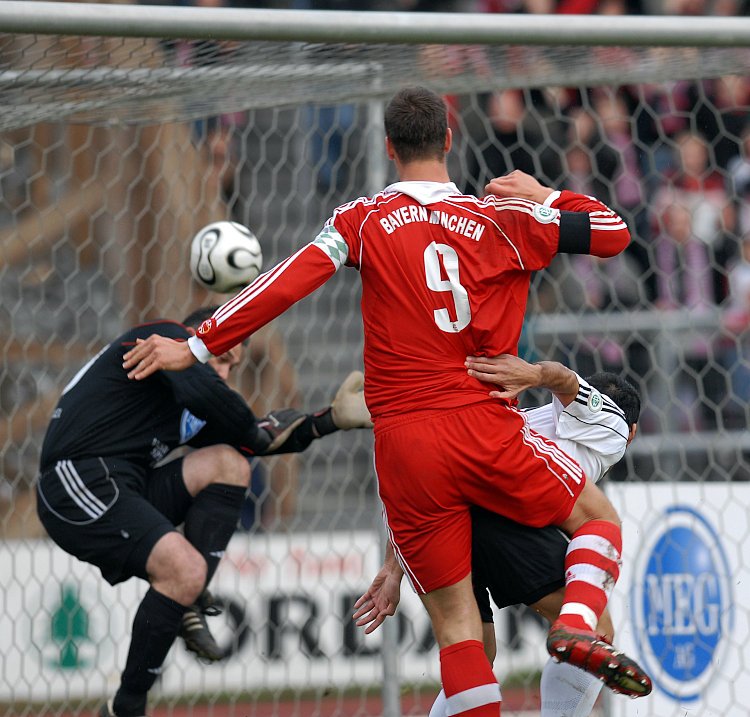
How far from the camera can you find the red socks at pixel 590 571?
3.41 m

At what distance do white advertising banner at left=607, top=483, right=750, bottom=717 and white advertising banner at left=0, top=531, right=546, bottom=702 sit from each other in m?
1.04

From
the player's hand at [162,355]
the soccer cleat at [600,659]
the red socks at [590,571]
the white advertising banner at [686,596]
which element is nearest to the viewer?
the soccer cleat at [600,659]

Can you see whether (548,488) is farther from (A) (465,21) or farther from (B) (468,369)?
(A) (465,21)

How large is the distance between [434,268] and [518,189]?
13.9 inches

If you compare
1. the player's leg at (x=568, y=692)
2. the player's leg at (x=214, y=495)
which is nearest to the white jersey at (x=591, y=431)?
the player's leg at (x=568, y=692)

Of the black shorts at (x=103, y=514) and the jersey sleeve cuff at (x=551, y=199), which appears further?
the black shorts at (x=103, y=514)

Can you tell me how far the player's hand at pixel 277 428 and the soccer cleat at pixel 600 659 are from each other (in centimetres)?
183

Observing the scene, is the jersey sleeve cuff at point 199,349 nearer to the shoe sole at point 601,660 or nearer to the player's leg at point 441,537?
the player's leg at point 441,537

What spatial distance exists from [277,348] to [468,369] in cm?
456

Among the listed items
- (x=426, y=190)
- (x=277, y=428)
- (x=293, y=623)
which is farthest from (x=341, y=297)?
(x=426, y=190)

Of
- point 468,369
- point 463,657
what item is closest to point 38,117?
point 468,369

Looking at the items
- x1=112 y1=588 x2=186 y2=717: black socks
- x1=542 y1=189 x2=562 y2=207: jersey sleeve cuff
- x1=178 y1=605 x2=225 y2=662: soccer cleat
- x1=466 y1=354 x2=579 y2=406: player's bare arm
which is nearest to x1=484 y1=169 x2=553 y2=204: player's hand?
x1=542 y1=189 x2=562 y2=207: jersey sleeve cuff

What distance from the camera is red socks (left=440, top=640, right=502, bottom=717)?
3527mm

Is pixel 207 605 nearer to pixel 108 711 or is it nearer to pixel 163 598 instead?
pixel 163 598
